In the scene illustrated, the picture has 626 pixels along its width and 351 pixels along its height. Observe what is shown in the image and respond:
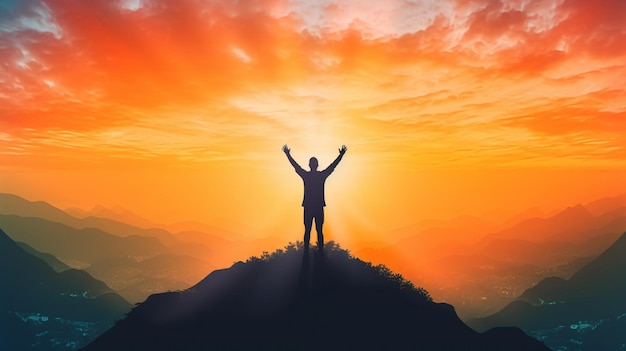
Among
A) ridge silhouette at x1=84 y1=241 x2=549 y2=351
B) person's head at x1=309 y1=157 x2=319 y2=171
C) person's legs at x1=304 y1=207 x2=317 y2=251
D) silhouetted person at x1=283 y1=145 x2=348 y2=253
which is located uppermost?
person's head at x1=309 y1=157 x2=319 y2=171

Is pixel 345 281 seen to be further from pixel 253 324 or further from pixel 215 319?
pixel 215 319

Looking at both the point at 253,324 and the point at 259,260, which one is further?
the point at 259,260

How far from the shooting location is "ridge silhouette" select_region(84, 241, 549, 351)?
18.6 meters

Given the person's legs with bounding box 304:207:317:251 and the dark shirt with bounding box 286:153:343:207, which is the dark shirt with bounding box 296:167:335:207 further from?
the person's legs with bounding box 304:207:317:251

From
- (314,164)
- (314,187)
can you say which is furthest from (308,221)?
(314,164)

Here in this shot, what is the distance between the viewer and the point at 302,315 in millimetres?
18969

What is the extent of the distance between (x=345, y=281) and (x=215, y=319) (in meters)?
7.27

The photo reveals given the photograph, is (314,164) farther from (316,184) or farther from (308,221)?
(308,221)

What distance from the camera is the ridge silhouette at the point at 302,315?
1856cm

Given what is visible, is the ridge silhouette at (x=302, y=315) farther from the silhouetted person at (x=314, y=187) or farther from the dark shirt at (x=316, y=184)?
the dark shirt at (x=316, y=184)

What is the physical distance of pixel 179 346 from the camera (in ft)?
62.5

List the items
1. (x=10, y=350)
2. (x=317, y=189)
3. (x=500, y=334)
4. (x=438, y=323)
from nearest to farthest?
(x=317, y=189)
(x=438, y=323)
(x=500, y=334)
(x=10, y=350)

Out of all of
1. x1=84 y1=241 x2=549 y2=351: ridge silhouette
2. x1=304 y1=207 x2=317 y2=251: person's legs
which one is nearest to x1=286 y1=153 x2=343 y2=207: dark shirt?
x1=304 y1=207 x2=317 y2=251: person's legs

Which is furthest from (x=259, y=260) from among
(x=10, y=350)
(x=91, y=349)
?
(x=10, y=350)
